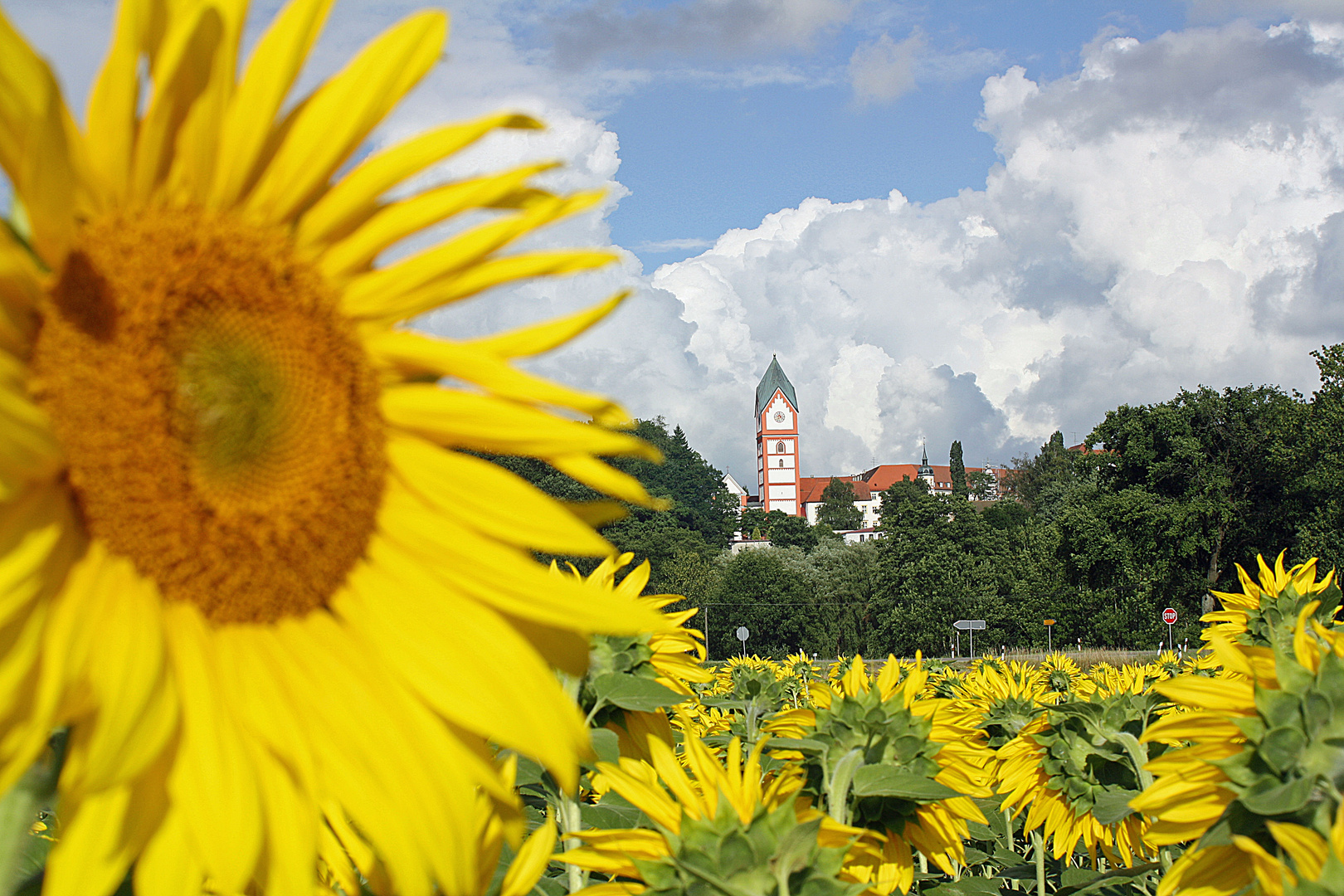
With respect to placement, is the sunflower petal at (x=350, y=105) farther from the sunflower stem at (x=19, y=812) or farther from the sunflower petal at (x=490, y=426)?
the sunflower stem at (x=19, y=812)

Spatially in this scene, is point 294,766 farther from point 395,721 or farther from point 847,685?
point 847,685

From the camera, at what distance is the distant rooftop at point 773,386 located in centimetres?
13412

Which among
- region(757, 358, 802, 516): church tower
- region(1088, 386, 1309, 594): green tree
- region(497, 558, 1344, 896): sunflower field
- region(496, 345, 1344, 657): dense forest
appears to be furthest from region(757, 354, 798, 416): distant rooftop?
region(497, 558, 1344, 896): sunflower field

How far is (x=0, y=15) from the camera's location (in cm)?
82

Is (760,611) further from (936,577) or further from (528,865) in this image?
(528,865)

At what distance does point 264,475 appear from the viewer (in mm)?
1101

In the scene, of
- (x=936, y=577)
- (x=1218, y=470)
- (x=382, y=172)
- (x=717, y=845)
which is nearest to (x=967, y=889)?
(x=717, y=845)

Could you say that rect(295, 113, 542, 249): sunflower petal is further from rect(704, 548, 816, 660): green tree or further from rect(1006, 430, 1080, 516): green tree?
rect(1006, 430, 1080, 516): green tree

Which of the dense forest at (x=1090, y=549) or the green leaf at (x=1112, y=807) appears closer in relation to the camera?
the green leaf at (x=1112, y=807)

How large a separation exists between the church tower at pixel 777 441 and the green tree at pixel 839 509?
502cm

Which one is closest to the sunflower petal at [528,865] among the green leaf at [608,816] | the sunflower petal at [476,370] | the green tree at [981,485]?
the sunflower petal at [476,370]

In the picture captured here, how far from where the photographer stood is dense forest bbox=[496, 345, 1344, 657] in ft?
139

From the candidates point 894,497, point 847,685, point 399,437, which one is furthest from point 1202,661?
point 894,497

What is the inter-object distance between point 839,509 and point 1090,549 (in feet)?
255
